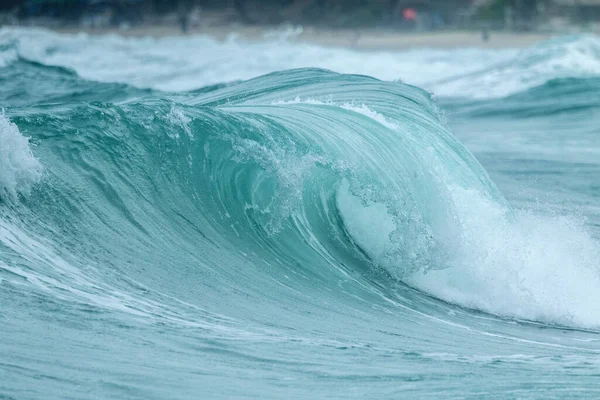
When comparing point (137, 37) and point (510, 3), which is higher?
point (510, 3)

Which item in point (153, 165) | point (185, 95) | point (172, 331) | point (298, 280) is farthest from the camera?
point (185, 95)

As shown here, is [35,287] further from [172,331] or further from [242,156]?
[242,156]

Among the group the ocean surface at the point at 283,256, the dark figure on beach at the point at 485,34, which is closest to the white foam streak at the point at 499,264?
the ocean surface at the point at 283,256

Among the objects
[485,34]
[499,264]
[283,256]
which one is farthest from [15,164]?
[485,34]

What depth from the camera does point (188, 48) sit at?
108ft

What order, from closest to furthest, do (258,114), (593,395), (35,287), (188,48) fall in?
(593,395)
(35,287)
(258,114)
(188,48)

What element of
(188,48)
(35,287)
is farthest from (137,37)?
(35,287)

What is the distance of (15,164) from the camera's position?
220 inches

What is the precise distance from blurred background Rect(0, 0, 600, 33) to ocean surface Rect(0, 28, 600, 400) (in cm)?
2861

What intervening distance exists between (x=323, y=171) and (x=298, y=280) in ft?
3.29

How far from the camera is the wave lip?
17.9 ft

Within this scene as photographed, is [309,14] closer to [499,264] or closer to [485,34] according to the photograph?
[485,34]

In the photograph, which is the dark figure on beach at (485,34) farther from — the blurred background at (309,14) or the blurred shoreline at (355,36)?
the blurred background at (309,14)

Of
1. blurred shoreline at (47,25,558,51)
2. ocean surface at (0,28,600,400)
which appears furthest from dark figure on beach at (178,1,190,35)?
ocean surface at (0,28,600,400)
